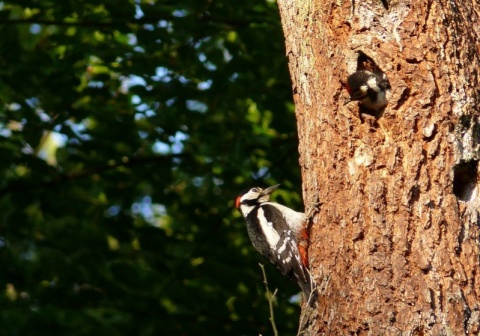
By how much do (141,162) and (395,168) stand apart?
3.60 metres

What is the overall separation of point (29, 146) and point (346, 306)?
3592 mm

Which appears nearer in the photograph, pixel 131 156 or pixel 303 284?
pixel 303 284

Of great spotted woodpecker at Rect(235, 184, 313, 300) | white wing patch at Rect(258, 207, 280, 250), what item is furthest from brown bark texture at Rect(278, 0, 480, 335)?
white wing patch at Rect(258, 207, 280, 250)

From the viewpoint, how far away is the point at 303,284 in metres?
4.49

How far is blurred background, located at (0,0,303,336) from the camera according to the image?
20.7 ft

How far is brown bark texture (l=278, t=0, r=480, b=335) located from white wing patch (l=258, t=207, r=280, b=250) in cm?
109

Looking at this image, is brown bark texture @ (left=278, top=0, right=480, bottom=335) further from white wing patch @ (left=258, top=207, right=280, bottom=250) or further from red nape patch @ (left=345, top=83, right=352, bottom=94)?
white wing patch @ (left=258, top=207, right=280, bottom=250)

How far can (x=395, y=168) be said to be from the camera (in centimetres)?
377

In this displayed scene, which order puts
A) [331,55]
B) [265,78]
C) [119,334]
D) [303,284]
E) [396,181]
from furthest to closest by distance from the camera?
[265,78] → [119,334] → [303,284] → [331,55] → [396,181]

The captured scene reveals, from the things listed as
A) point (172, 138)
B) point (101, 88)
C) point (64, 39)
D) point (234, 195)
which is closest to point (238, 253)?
point (234, 195)

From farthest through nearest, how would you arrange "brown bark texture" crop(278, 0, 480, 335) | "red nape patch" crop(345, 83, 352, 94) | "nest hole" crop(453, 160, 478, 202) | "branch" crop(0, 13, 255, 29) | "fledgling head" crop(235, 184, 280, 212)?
1. "branch" crop(0, 13, 255, 29)
2. "fledgling head" crop(235, 184, 280, 212)
3. "red nape patch" crop(345, 83, 352, 94)
4. "nest hole" crop(453, 160, 478, 202)
5. "brown bark texture" crop(278, 0, 480, 335)

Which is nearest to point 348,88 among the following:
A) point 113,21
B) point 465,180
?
point 465,180

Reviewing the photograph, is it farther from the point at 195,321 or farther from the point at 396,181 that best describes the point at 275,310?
the point at 396,181

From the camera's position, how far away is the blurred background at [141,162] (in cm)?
630
